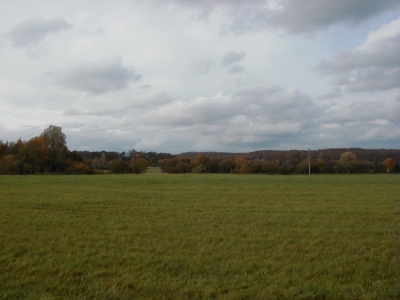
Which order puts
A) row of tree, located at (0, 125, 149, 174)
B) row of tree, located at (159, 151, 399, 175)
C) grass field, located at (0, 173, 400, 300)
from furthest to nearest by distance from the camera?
1. row of tree, located at (159, 151, 399, 175)
2. row of tree, located at (0, 125, 149, 174)
3. grass field, located at (0, 173, 400, 300)

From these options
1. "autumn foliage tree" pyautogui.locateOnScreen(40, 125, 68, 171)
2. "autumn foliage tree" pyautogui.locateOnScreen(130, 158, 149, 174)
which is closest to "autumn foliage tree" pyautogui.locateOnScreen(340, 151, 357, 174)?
"autumn foliage tree" pyautogui.locateOnScreen(130, 158, 149, 174)

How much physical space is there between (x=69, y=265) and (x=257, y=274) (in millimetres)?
3737

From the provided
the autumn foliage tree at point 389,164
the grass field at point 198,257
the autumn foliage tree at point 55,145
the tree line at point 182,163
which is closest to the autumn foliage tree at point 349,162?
the tree line at point 182,163

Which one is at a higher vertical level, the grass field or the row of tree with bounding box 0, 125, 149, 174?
the row of tree with bounding box 0, 125, 149, 174

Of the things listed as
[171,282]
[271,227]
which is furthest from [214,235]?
[171,282]

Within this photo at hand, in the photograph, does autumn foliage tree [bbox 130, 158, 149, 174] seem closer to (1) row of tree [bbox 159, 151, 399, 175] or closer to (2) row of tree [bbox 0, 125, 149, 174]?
(2) row of tree [bbox 0, 125, 149, 174]

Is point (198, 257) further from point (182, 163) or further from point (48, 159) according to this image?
point (182, 163)

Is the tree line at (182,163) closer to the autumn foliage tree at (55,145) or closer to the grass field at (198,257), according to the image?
the autumn foliage tree at (55,145)

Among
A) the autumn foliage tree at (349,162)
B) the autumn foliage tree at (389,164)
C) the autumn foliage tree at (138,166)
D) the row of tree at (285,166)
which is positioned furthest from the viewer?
the autumn foliage tree at (138,166)

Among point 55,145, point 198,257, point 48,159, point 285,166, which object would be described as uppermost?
point 55,145

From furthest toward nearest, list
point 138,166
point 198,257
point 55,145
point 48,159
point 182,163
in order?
point 182,163, point 138,166, point 55,145, point 48,159, point 198,257

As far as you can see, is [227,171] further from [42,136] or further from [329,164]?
[42,136]

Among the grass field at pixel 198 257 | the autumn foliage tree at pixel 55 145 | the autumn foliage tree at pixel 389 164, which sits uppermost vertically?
the autumn foliage tree at pixel 55 145

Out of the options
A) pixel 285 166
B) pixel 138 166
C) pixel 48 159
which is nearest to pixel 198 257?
pixel 285 166
